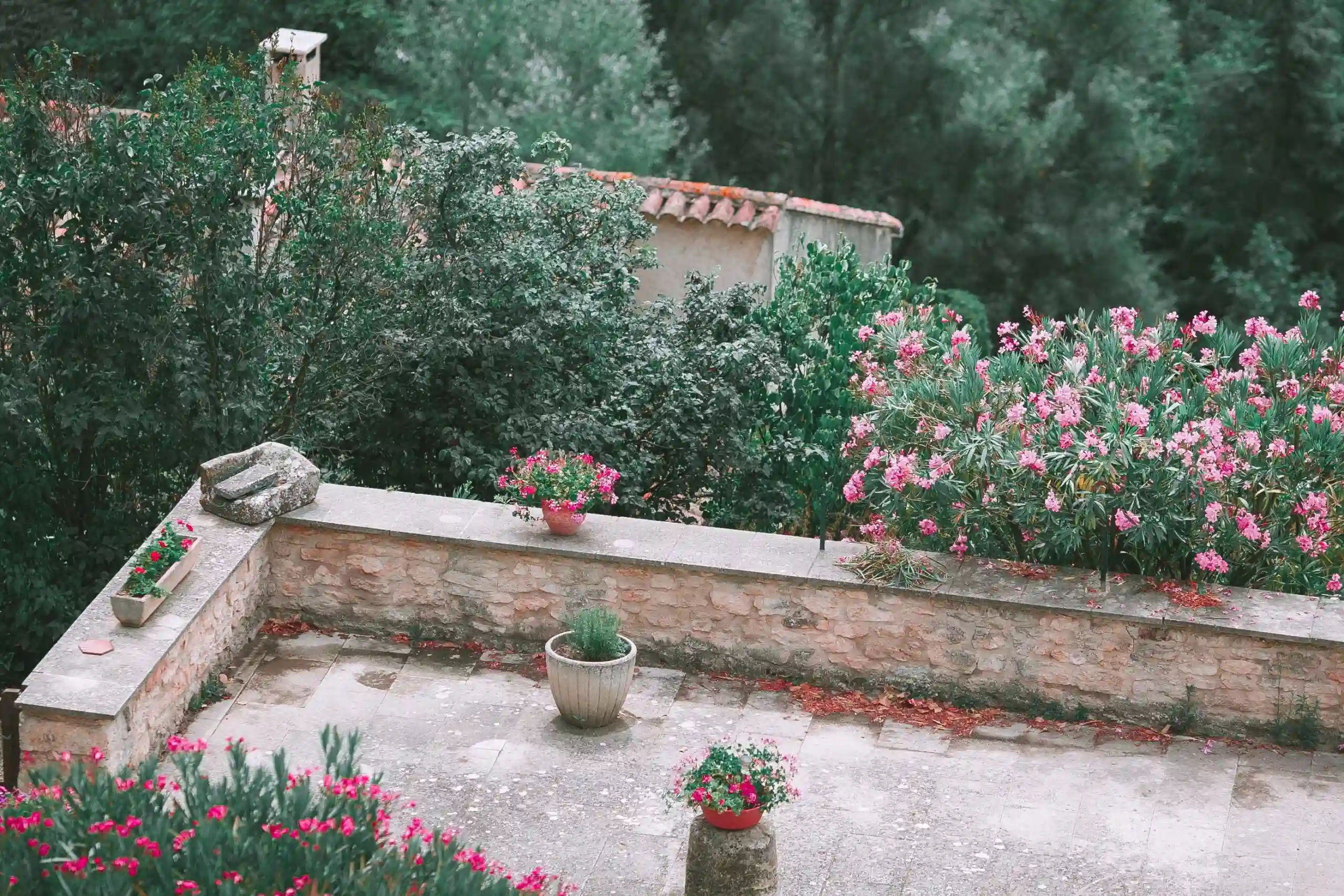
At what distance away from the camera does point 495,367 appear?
371 inches

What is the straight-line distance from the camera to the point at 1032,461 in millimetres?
6902

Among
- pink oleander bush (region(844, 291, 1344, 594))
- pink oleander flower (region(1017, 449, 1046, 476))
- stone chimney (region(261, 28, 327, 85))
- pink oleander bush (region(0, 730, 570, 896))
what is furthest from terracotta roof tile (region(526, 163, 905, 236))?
pink oleander bush (region(0, 730, 570, 896))

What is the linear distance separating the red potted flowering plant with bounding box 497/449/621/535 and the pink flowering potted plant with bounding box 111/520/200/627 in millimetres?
1447

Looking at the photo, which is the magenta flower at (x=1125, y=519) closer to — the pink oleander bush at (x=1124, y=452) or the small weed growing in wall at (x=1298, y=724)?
the pink oleander bush at (x=1124, y=452)

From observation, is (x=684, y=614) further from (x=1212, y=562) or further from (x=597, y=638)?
(x=1212, y=562)

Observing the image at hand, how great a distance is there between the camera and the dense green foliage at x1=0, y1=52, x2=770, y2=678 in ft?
27.0

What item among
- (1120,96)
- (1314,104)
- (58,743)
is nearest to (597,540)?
(58,743)

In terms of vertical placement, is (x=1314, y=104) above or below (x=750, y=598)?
above

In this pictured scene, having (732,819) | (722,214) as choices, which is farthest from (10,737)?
(722,214)

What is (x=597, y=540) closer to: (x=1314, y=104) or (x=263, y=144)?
(x=263, y=144)

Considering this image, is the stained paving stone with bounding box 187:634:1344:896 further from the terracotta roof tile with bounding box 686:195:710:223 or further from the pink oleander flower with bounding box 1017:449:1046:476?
the terracotta roof tile with bounding box 686:195:710:223

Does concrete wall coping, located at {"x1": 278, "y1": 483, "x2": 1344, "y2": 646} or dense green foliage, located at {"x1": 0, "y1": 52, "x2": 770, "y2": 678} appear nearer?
concrete wall coping, located at {"x1": 278, "y1": 483, "x2": 1344, "y2": 646}

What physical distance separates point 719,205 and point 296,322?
18.4ft

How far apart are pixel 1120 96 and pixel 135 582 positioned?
1856 centimetres
